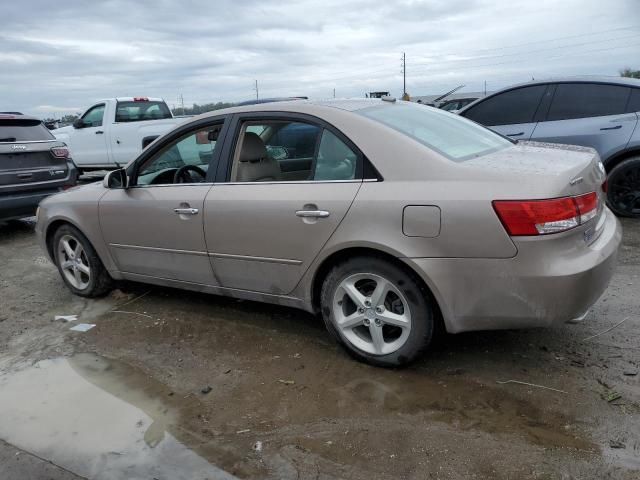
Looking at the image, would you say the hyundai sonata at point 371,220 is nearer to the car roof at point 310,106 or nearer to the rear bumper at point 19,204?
the car roof at point 310,106

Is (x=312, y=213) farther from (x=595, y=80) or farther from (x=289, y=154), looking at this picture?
(x=595, y=80)

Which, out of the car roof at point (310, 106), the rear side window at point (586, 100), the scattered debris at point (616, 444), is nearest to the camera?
the scattered debris at point (616, 444)

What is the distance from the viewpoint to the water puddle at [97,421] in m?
2.58

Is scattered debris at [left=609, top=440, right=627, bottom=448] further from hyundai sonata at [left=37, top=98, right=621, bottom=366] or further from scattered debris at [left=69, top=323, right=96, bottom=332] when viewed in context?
scattered debris at [left=69, top=323, right=96, bottom=332]

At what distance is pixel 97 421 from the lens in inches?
116

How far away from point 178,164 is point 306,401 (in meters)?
2.30

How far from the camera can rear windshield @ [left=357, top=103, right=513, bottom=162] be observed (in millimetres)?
3209

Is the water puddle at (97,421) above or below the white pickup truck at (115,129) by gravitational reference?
below

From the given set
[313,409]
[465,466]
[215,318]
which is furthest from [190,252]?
[465,466]

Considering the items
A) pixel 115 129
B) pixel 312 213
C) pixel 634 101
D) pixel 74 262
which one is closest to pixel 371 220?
pixel 312 213

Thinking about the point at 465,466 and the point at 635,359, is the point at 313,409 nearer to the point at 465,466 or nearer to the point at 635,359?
the point at 465,466

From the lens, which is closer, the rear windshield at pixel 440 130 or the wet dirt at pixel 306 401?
the wet dirt at pixel 306 401

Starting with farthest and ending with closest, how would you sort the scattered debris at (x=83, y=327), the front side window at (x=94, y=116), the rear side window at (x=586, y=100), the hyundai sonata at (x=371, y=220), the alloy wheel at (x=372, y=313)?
the front side window at (x=94, y=116), the rear side window at (x=586, y=100), the scattered debris at (x=83, y=327), the alloy wheel at (x=372, y=313), the hyundai sonata at (x=371, y=220)

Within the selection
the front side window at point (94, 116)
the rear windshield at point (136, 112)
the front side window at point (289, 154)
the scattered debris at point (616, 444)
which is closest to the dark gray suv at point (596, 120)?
the front side window at point (289, 154)
